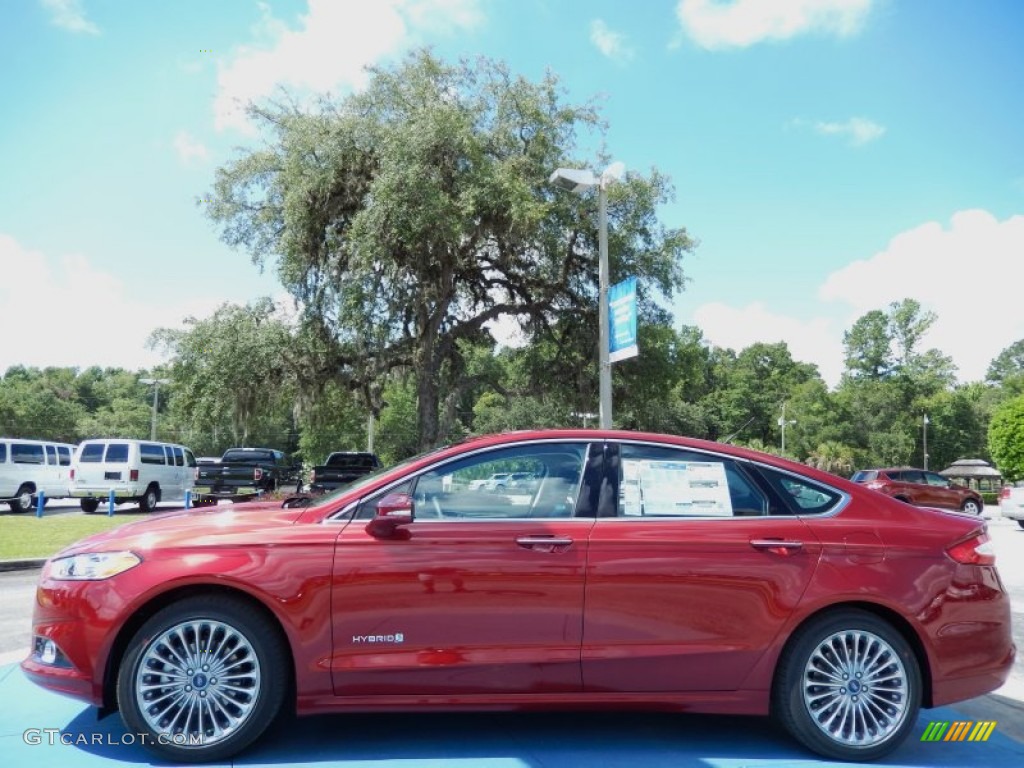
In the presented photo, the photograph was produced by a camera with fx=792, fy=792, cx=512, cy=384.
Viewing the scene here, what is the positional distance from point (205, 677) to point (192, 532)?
0.70 m

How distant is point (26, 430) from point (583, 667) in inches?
2963

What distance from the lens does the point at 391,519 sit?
385 centimetres

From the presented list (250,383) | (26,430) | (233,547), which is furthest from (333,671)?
(26,430)

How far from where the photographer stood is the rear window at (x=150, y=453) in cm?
2282

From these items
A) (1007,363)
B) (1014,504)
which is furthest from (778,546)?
(1007,363)

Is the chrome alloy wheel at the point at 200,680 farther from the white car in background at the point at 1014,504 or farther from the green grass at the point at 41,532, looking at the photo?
the white car in background at the point at 1014,504

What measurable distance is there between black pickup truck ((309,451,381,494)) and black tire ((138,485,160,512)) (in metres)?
5.59

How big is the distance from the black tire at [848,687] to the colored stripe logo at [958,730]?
0.64m

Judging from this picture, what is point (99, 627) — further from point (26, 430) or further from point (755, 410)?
point (755, 410)

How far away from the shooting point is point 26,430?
66.8m

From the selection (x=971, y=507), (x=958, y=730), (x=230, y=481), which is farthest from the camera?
(x=971, y=507)

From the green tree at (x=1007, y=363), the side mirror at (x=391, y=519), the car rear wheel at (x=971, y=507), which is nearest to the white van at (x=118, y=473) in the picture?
the side mirror at (x=391, y=519)

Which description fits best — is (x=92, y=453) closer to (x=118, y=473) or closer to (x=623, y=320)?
(x=118, y=473)

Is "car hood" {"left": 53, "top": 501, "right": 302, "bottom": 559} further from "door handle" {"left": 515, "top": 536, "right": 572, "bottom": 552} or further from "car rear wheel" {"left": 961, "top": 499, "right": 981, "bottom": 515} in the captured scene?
"car rear wheel" {"left": 961, "top": 499, "right": 981, "bottom": 515}
